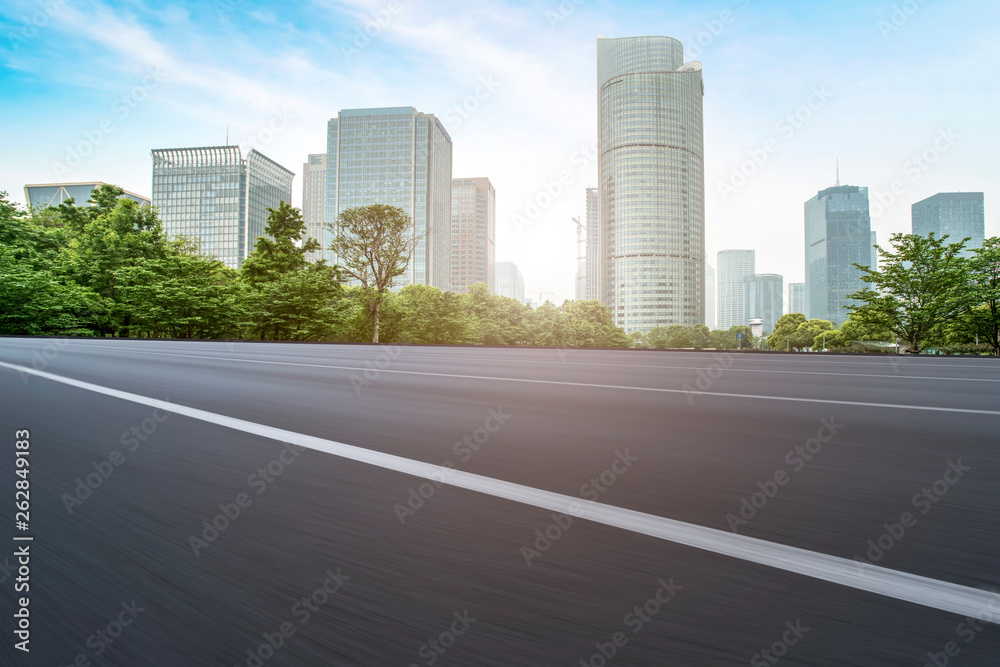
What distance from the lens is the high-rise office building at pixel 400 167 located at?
379ft

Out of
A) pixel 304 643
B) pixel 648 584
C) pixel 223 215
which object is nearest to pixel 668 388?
pixel 648 584

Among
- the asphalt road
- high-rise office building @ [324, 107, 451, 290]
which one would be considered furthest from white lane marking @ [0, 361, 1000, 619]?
high-rise office building @ [324, 107, 451, 290]

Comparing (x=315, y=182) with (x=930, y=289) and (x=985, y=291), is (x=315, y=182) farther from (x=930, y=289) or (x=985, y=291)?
(x=985, y=291)

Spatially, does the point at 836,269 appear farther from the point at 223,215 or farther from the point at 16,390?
the point at 223,215

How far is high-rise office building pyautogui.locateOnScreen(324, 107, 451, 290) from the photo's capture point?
116m

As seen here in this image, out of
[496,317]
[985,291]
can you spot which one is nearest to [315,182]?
[496,317]

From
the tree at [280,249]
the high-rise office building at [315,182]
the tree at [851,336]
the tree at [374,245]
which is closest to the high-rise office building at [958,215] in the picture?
the tree at [851,336]

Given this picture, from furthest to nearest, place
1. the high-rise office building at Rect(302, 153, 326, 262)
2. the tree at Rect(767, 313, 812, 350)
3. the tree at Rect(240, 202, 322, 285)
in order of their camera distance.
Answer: the high-rise office building at Rect(302, 153, 326, 262) → the tree at Rect(767, 313, 812, 350) → the tree at Rect(240, 202, 322, 285)

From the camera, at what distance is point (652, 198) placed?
429 ft

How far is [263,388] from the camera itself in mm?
4539

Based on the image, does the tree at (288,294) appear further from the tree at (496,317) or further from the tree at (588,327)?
the tree at (588,327)

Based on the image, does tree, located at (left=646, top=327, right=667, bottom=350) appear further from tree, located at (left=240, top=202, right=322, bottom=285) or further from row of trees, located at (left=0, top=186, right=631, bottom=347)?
tree, located at (left=240, top=202, right=322, bottom=285)

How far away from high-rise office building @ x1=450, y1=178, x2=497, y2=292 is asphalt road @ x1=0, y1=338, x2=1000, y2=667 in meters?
141

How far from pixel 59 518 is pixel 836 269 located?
160880mm
